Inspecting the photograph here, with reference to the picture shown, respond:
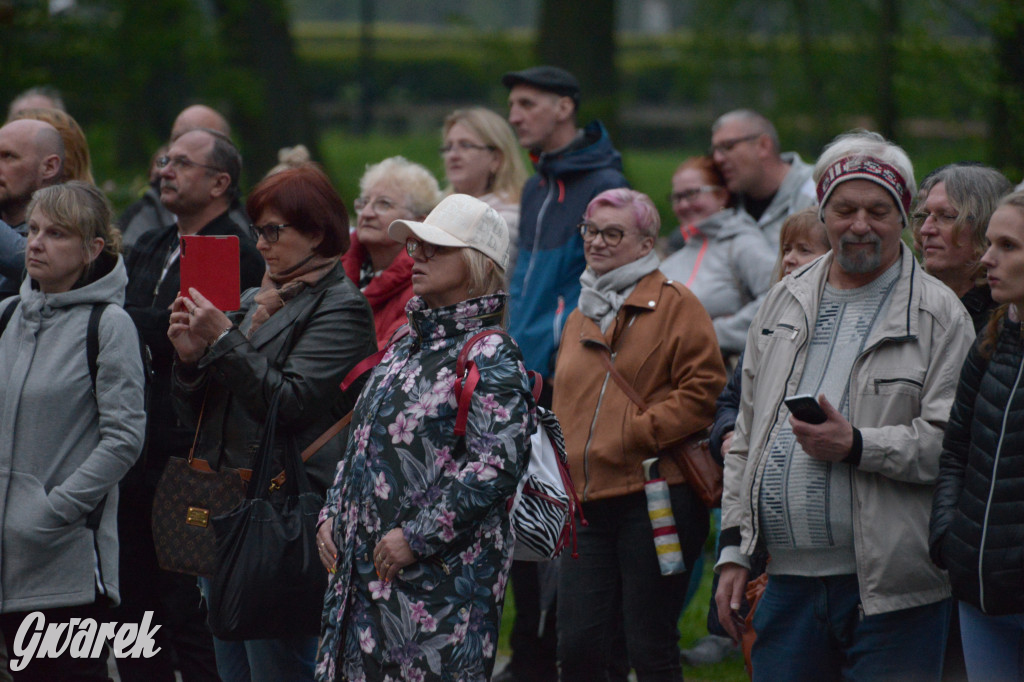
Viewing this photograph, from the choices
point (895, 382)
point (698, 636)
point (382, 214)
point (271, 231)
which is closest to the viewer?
point (895, 382)

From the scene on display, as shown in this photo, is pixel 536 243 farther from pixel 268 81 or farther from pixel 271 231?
pixel 268 81

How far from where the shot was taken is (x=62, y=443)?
178 inches

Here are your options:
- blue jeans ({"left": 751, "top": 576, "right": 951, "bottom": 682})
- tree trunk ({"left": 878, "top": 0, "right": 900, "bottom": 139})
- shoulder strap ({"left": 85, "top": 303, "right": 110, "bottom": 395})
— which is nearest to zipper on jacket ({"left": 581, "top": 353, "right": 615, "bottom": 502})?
blue jeans ({"left": 751, "top": 576, "right": 951, "bottom": 682})

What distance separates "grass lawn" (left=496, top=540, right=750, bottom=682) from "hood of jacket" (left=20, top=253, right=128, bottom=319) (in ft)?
9.54

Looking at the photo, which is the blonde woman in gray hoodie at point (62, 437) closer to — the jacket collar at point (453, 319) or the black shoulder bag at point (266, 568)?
the black shoulder bag at point (266, 568)

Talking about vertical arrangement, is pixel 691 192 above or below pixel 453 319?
below

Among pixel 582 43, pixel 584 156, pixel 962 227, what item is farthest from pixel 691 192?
pixel 582 43

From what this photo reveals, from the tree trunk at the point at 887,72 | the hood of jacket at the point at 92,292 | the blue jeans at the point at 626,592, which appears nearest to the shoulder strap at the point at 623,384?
the blue jeans at the point at 626,592

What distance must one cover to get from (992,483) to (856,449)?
37 cm

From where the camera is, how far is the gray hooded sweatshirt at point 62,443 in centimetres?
444

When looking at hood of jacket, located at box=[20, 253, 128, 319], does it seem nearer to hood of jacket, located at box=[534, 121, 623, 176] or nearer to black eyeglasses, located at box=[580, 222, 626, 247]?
black eyeglasses, located at box=[580, 222, 626, 247]

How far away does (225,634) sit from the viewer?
12.8ft

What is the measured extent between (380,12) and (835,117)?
2693 cm

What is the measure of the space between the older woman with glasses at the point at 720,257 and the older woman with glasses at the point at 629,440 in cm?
81
